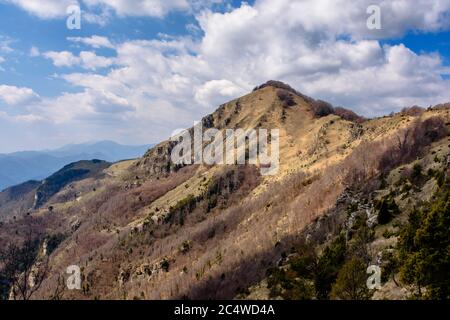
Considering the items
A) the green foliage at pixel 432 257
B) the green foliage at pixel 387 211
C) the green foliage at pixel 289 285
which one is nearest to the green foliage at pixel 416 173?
the green foliage at pixel 387 211

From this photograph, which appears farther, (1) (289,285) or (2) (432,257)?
(1) (289,285)

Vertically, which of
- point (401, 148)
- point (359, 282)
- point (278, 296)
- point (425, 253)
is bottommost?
point (278, 296)

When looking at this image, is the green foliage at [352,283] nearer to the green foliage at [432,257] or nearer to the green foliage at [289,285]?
the green foliage at [432,257]

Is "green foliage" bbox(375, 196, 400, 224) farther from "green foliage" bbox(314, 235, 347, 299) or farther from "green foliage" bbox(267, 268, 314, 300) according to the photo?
"green foliage" bbox(267, 268, 314, 300)

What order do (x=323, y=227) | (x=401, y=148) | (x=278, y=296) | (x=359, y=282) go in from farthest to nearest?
(x=401, y=148) → (x=323, y=227) → (x=278, y=296) → (x=359, y=282)

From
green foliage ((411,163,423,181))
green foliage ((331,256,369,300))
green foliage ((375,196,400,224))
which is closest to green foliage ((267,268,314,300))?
green foliage ((331,256,369,300))

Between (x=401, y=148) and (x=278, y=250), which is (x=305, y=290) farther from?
(x=401, y=148)

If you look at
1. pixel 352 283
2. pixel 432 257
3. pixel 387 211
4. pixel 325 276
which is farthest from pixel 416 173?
pixel 432 257

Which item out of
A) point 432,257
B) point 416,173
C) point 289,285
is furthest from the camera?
point 416,173

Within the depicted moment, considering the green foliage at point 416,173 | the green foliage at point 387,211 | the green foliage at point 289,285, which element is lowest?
the green foliage at point 289,285

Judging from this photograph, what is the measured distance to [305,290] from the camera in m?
72.6

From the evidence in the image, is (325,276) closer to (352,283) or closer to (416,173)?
(352,283)

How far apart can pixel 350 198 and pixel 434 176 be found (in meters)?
38.9
